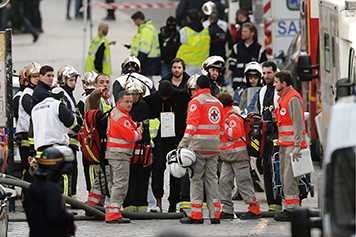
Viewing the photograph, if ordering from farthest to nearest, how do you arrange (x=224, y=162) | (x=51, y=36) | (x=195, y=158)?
1. (x=51, y=36)
2. (x=224, y=162)
3. (x=195, y=158)

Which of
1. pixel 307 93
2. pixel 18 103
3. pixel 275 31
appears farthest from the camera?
pixel 275 31

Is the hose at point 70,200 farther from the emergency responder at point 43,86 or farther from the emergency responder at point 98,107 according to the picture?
the emergency responder at point 43,86

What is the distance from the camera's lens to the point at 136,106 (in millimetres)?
8875

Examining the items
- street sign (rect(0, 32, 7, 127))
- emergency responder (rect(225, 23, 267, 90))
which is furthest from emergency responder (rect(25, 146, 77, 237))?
emergency responder (rect(225, 23, 267, 90))

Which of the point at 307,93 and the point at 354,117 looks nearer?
the point at 354,117

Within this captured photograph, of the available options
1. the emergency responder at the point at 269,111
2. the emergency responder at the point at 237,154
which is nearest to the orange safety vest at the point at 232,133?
the emergency responder at the point at 237,154

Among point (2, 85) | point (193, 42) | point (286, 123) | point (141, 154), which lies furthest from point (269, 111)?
point (193, 42)

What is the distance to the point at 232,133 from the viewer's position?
846 centimetres

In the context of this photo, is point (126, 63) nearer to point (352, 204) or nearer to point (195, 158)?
point (195, 158)

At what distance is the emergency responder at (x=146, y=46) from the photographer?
14.6 metres

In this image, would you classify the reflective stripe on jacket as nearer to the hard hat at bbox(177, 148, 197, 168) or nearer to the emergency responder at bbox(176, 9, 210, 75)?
the hard hat at bbox(177, 148, 197, 168)

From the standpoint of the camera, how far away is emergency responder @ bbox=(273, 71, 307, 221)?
821 cm

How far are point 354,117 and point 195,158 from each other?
370cm

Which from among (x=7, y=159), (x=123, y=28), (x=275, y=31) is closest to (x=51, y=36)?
(x=123, y=28)
